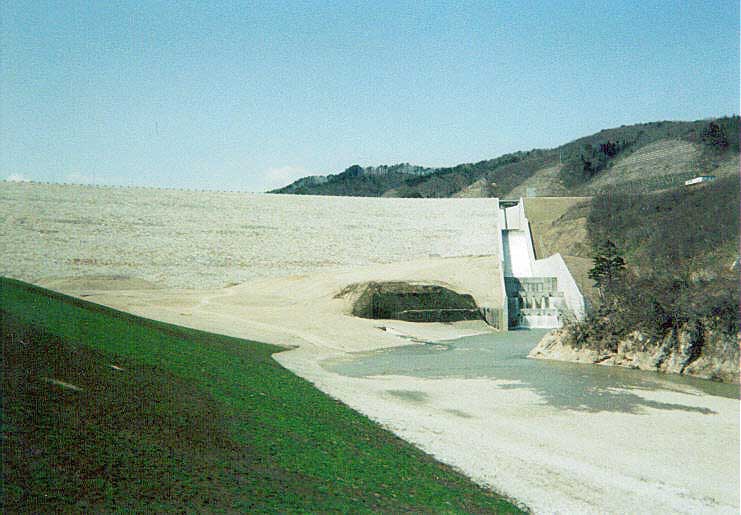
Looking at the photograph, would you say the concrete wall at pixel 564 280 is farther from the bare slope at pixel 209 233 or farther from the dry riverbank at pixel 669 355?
the bare slope at pixel 209 233

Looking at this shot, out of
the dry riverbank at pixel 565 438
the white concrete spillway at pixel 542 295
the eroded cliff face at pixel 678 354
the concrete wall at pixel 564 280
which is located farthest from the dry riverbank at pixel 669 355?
the white concrete spillway at pixel 542 295

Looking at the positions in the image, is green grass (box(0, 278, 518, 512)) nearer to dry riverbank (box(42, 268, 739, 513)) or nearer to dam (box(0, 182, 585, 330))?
dry riverbank (box(42, 268, 739, 513))

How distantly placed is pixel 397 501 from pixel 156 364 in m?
5.13

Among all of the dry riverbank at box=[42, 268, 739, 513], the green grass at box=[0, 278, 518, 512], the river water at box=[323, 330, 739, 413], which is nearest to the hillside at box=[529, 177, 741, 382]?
the river water at box=[323, 330, 739, 413]

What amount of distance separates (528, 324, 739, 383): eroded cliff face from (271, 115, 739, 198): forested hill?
172 feet

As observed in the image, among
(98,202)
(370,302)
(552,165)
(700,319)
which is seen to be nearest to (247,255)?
(98,202)

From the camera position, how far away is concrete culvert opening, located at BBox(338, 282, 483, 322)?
108 ft

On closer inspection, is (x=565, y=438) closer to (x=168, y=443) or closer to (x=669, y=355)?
(x=168, y=443)

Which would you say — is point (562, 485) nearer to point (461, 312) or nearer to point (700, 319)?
point (700, 319)

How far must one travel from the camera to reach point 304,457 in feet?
23.5

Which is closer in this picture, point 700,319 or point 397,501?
Answer: point 397,501

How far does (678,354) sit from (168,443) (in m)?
15.8

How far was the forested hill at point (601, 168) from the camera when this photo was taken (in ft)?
278

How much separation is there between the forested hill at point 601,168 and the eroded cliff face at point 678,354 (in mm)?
52562
